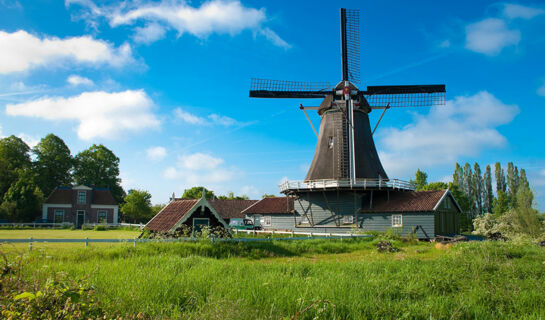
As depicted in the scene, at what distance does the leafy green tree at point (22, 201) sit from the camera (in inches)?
1606

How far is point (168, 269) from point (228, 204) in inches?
1517

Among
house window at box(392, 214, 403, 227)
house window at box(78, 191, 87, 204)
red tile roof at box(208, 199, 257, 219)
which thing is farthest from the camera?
house window at box(78, 191, 87, 204)

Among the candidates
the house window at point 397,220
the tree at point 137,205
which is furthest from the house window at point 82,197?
the house window at point 397,220

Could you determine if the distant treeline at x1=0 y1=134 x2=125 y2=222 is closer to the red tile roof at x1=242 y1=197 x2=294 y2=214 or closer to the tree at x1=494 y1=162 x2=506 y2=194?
the red tile roof at x1=242 y1=197 x2=294 y2=214

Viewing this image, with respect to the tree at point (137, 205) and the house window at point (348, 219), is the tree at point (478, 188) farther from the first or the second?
the tree at point (137, 205)

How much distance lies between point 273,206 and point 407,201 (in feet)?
40.5

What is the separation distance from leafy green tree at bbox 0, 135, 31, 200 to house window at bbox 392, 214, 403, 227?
44.5 m

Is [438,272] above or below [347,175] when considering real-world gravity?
below

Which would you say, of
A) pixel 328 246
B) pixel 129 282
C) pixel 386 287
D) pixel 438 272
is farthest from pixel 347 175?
pixel 129 282

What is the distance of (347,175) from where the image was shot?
2672cm

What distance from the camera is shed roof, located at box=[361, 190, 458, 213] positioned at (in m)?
24.5

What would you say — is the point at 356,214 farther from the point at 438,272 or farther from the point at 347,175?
the point at 438,272

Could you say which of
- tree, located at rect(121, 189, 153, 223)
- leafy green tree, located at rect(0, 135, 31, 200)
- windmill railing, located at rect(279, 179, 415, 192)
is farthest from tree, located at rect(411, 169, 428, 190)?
leafy green tree, located at rect(0, 135, 31, 200)

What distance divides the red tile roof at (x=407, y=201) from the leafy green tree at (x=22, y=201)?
38390 millimetres
